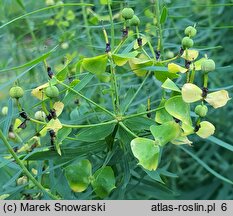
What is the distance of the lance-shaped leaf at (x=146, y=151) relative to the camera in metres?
0.75

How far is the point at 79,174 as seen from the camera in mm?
856

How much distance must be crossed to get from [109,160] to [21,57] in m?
0.94

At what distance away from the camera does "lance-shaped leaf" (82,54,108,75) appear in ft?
2.56

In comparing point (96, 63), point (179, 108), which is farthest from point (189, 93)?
point (96, 63)

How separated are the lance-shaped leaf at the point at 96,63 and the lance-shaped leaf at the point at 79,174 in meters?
0.16

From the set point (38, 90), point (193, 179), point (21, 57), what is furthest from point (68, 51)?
point (38, 90)

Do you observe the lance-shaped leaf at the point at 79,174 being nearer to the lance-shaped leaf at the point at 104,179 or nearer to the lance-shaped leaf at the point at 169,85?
the lance-shaped leaf at the point at 104,179

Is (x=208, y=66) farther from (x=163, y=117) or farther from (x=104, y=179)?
(x=104, y=179)

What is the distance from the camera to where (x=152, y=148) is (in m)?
0.76

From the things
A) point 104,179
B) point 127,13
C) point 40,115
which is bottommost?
point 104,179

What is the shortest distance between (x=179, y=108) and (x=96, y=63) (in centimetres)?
14

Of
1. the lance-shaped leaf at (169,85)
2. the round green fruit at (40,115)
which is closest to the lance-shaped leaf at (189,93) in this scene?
the lance-shaped leaf at (169,85)

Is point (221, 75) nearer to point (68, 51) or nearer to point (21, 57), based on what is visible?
point (68, 51)

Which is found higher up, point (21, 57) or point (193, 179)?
point (21, 57)
